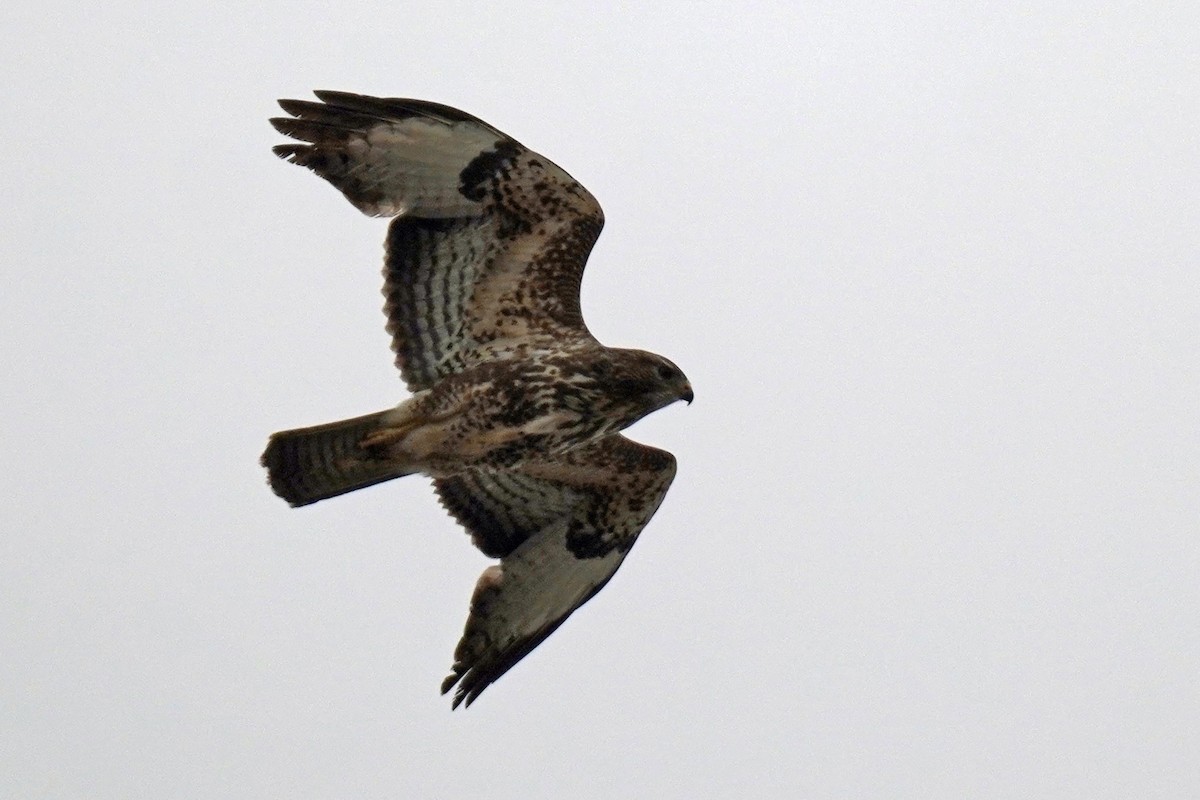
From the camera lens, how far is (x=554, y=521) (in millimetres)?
12023

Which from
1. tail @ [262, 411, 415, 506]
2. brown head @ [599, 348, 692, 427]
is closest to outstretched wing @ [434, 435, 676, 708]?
brown head @ [599, 348, 692, 427]

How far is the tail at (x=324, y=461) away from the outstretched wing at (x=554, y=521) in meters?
0.87

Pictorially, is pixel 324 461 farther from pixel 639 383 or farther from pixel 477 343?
pixel 639 383

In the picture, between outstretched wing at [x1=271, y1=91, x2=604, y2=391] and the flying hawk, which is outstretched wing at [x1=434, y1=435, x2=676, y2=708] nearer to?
the flying hawk

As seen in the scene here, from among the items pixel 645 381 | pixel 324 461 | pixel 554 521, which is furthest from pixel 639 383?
pixel 324 461

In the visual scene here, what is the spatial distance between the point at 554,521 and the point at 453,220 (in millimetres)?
1927

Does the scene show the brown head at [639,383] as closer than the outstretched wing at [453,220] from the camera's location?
No

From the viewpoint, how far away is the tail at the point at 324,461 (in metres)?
11.1

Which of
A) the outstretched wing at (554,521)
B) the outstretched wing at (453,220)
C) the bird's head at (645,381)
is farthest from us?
the outstretched wing at (554,521)

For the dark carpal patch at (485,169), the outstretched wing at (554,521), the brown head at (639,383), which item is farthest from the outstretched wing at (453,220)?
the outstretched wing at (554,521)

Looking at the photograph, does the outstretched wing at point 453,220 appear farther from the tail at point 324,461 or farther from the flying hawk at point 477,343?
the tail at point 324,461

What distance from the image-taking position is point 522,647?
11.5 metres

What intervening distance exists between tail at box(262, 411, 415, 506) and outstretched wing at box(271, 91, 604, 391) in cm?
49

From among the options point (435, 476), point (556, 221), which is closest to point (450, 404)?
point (435, 476)
